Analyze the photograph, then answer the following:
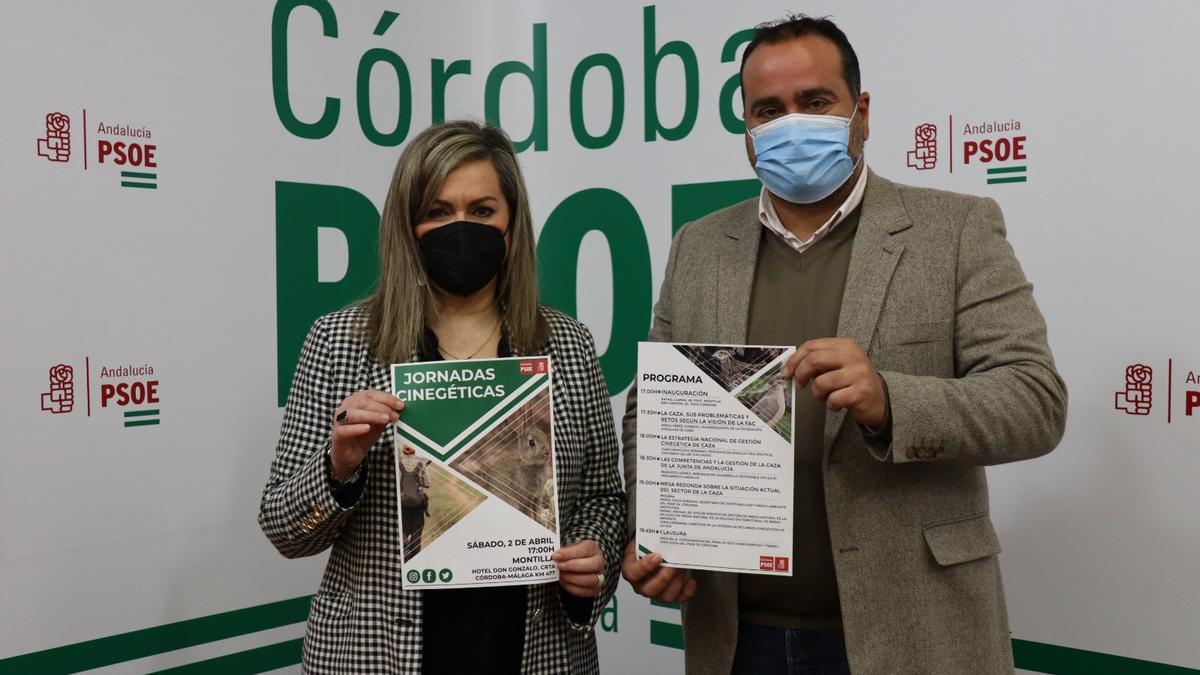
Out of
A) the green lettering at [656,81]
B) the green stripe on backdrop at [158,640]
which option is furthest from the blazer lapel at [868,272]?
the green stripe on backdrop at [158,640]

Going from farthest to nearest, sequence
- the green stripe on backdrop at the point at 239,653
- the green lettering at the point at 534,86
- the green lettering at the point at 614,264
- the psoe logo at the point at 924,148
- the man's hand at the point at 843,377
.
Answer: the green lettering at the point at 534,86
the green lettering at the point at 614,264
the psoe logo at the point at 924,148
the green stripe on backdrop at the point at 239,653
the man's hand at the point at 843,377

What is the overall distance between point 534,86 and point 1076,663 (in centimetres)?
246

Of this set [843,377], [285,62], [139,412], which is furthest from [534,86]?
[843,377]

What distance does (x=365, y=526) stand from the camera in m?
1.66

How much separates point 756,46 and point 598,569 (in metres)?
0.92

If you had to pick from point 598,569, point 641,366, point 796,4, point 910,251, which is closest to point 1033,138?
point 796,4

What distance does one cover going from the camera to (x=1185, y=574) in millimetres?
2230

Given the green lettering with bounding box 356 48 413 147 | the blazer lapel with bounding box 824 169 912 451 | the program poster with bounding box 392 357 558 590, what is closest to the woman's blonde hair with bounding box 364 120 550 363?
the program poster with bounding box 392 357 558 590

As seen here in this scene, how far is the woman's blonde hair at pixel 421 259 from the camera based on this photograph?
1709 mm

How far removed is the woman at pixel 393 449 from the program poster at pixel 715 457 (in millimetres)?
171

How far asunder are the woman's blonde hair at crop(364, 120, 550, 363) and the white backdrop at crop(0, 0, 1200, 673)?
1.13 m

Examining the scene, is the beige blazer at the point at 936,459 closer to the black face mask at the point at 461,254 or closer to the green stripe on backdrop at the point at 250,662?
the black face mask at the point at 461,254

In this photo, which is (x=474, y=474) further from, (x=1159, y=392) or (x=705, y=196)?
(x=705, y=196)

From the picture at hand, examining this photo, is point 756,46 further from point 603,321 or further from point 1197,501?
point 603,321
